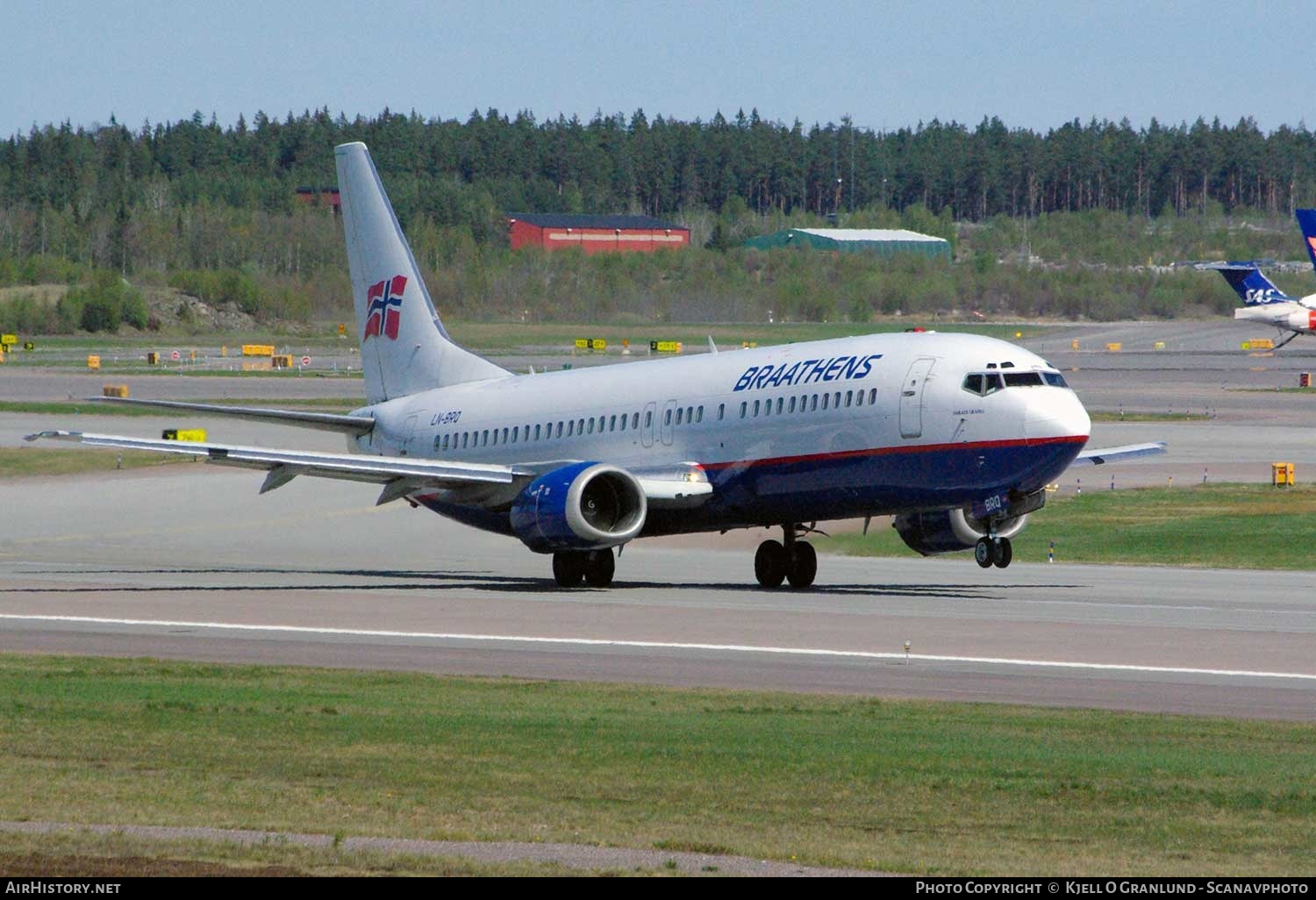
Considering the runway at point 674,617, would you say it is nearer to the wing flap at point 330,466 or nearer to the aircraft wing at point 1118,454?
the wing flap at point 330,466

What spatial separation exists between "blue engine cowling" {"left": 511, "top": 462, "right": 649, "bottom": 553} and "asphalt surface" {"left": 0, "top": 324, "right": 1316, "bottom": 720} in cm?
114

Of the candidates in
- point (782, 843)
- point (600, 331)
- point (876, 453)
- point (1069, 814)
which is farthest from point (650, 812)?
point (600, 331)

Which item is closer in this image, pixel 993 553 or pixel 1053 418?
pixel 1053 418

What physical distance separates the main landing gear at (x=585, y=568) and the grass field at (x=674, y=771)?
15.3 meters

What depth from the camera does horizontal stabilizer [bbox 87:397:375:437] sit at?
37781 mm

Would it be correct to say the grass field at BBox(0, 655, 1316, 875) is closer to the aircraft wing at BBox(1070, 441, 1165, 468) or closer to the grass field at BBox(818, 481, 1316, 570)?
the aircraft wing at BBox(1070, 441, 1165, 468)

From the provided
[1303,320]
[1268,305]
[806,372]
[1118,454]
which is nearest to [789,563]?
[806,372]

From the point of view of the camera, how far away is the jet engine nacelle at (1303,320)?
13362 centimetres

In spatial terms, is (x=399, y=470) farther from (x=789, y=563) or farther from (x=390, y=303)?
(x=390, y=303)

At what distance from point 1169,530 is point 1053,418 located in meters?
14.8

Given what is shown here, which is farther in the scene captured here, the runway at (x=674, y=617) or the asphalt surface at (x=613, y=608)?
the asphalt surface at (x=613, y=608)

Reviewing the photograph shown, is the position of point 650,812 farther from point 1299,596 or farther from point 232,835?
point 1299,596

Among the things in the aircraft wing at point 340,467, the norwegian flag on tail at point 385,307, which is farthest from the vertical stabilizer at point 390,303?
the aircraft wing at point 340,467

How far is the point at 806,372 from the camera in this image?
38000 millimetres
